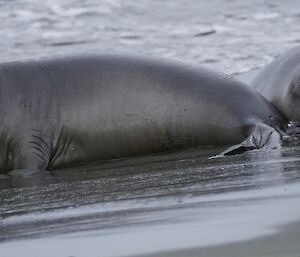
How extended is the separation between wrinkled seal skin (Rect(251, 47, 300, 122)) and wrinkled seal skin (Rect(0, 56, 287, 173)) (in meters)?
0.22

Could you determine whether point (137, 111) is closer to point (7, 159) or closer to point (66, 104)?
point (66, 104)

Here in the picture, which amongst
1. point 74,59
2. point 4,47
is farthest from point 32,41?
point 74,59

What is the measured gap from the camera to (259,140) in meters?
4.27

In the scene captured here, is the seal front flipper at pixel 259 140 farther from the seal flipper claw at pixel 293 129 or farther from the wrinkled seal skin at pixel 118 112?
the seal flipper claw at pixel 293 129

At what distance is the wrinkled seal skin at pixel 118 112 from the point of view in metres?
4.44

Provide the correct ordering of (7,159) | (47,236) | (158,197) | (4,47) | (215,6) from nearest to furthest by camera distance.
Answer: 1. (47,236)
2. (158,197)
3. (7,159)
4. (4,47)
5. (215,6)

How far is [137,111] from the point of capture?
14.8 feet

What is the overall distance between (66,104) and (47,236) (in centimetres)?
176

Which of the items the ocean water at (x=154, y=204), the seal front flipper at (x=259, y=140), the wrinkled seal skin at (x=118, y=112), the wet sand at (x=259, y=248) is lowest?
the wet sand at (x=259, y=248)

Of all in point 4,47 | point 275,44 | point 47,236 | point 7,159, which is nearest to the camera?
point 47,236

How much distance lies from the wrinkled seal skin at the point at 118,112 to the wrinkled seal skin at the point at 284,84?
223 mm

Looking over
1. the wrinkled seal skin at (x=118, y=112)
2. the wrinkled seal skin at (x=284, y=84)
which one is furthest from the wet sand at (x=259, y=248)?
the wrinkled seal skin at (x=284, y=84)

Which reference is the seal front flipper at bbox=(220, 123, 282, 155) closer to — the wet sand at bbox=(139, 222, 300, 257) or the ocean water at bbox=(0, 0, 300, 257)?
the ocean water at bbox=(0, 0, 300, 257)

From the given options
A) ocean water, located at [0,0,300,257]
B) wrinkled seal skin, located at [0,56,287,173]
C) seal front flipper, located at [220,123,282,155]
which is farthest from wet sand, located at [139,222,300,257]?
wrinkled seal skin, located at [0,56,287,173]
